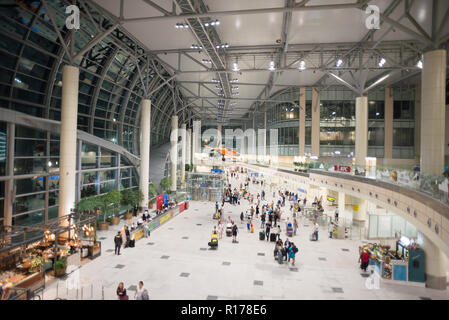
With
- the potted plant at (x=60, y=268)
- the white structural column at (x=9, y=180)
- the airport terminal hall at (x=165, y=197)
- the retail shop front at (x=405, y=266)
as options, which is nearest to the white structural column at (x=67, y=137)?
the airport terminal hall at (x=165, y=197)

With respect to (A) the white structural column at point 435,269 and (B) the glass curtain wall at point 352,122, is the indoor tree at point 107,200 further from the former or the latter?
(B) the glass curtain wall at point 352,122

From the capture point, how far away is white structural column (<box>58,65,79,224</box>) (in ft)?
43.2

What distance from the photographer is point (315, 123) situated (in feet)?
109

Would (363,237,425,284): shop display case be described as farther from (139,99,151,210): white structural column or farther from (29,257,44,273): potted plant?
(139,99,151,210): white structural column

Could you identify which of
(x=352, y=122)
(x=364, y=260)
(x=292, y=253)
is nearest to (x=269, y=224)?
(x=292, y=253)

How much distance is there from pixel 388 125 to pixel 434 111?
24248 mm

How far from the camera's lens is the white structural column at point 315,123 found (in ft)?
108

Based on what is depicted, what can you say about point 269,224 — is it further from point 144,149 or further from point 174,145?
point 174,145

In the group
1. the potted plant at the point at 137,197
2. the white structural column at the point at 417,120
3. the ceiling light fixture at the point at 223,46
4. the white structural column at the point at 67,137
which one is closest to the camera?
the white structural column at the point at 67,137

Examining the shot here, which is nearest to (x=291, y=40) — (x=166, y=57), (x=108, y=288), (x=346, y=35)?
(x=346, y=35)

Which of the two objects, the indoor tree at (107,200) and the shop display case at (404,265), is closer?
the shop display case at (404,265)

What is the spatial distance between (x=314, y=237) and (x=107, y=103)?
18.5 m

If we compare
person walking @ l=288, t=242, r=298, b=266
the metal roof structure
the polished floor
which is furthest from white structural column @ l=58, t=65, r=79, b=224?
person walking @ l=288, t=242, r=298, b=266

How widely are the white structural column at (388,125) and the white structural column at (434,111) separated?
23936 mm
